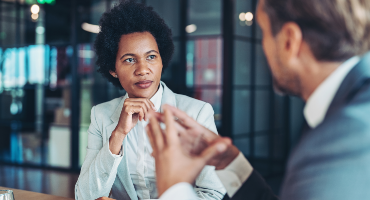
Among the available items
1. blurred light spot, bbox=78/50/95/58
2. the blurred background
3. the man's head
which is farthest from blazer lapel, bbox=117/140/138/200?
blurred light spot, bbox=78/50/95/58

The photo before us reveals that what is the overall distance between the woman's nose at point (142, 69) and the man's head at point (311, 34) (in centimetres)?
87

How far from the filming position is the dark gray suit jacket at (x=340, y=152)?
0.50 metres

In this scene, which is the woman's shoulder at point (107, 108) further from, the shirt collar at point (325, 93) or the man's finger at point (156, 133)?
the shirt collar at point (325, 93)

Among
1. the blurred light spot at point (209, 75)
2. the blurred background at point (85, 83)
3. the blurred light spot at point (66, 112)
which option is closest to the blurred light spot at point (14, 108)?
the blurred background at point (85, 83)

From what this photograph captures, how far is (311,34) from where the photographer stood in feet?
2.10

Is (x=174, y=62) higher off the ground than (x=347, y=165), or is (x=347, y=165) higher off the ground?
(x=174, y=62)

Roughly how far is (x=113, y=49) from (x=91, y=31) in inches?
145

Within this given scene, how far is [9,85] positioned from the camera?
5.86m

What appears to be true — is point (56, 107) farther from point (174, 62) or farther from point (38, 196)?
point (38, 196)

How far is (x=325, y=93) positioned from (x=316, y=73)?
1.8 inches

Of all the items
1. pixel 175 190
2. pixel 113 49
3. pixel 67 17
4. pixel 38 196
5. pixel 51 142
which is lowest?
pixel 51 142

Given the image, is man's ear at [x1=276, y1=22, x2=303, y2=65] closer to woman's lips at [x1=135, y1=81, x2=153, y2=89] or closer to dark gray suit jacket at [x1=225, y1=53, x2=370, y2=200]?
dark gray suit jacket at [x1=225, y1=53, x2=370, y2=200]

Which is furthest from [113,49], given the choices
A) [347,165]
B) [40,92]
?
[40,92]

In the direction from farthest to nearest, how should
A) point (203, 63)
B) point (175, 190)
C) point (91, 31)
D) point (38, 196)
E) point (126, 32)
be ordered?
1. point (91, 31)
2. point (203, 63)
3. point (126, 32)
4. point (38, 196)
5. point (175, 190)
